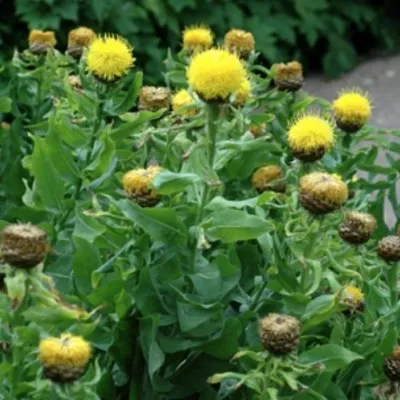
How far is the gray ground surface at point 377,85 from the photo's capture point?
795 centimetres

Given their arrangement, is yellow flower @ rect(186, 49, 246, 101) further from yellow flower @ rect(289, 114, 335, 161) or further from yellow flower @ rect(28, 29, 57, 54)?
yellow flower @ rect(28, 29, 57, 54)

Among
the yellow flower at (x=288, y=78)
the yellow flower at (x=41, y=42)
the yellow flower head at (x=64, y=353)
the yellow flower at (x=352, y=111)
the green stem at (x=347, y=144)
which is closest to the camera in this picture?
the yellow flower head at (x=64, y=353)

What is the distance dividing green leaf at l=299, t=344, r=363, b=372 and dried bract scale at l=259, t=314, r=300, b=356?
159 mm

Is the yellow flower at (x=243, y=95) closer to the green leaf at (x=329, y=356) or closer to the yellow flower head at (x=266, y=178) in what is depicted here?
the yellow flower head at (x=266, y=178)

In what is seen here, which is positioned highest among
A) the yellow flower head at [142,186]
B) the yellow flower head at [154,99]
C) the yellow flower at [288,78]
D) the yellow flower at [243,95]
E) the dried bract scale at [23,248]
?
the yellow flower at [243,95]

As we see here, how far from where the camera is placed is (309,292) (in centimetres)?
228

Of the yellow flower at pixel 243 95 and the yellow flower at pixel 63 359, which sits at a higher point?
the yellow flower at pixel 243 95

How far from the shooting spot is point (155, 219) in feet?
7.04

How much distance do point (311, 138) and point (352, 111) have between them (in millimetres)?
572

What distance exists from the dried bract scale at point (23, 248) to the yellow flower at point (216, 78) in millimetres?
402

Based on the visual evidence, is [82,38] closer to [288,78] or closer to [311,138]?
[288,78]

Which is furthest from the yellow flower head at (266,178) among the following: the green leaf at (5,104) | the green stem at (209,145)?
the green leaf at (5,104)

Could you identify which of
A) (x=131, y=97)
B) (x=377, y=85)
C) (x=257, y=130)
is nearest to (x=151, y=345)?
(x=131, y=97)

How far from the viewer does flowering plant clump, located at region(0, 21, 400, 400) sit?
206cm
